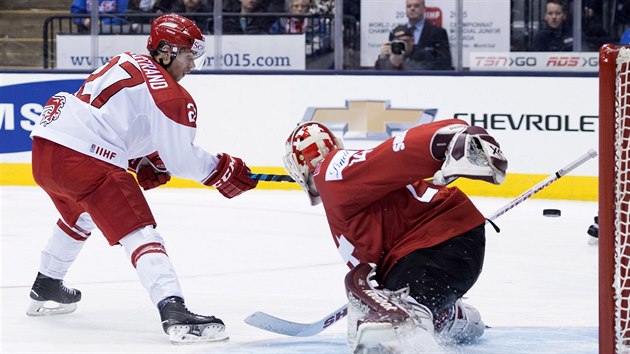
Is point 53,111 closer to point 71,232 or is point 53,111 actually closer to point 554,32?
point 71,232

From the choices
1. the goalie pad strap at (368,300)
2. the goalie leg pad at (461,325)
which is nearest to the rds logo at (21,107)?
the goalie leg pad at (461,325)

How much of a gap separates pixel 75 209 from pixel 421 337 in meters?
1.43

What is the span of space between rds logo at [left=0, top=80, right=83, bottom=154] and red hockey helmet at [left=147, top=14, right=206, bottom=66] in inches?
155

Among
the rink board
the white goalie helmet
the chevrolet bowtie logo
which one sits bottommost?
the rink board

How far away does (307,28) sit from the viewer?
7516 mm

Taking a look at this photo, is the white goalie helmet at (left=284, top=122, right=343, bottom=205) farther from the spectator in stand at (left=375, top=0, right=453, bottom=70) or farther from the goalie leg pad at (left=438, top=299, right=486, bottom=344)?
the spectator in stand at (left=375, top=0, right=453, bottom=70)

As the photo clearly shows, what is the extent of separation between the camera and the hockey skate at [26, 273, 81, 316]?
4.01 m

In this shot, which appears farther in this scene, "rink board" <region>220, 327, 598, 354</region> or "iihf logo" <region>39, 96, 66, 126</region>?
"iihf logo" <region>39, 96, 66, 126</region>

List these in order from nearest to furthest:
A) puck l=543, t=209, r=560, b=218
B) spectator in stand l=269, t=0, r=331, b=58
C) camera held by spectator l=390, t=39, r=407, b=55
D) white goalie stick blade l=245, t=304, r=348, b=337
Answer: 1. white goalie stick blade l=245, t=304, r=348, b=337
2. puck l=543, t=209, r=560, b=218
3. camera held by spectator l=390, t=39, r=407, b=55
4. spectator in stand l=269, t=0, r=331, b=58

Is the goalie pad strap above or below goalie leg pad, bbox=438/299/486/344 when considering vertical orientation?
above

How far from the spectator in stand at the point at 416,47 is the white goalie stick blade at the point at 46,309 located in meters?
3.57

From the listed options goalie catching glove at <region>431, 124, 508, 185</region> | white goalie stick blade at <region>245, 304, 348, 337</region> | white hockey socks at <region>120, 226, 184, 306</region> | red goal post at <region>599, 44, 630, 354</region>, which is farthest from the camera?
white hockey socks at <region>120, 226, 184, 306</region>

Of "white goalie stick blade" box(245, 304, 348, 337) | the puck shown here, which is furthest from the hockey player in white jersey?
the puck

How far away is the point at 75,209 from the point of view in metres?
3.89
